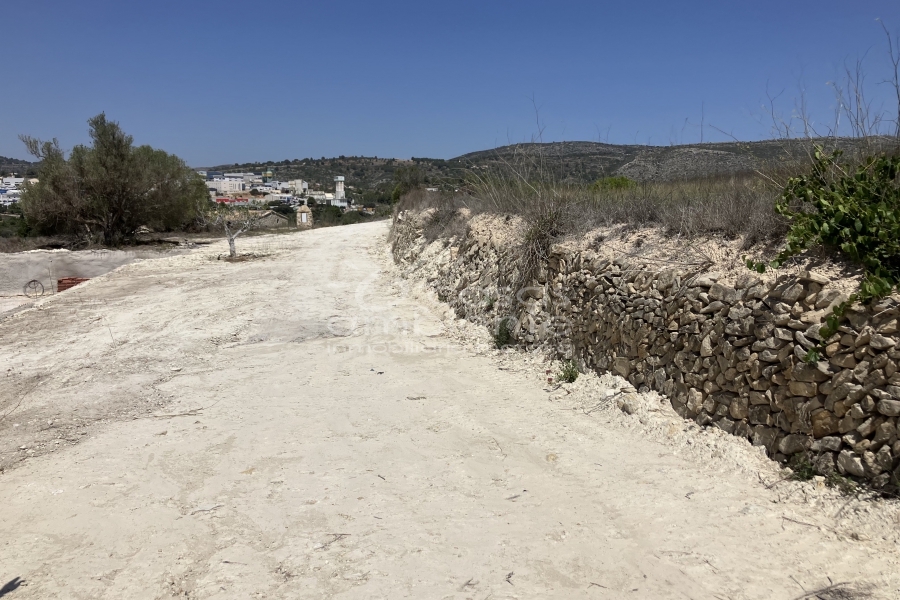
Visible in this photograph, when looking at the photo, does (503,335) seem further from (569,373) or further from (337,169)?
(337,169)

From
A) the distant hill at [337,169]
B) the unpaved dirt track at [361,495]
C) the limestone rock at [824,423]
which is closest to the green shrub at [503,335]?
the unpaved dirt track at [361,495]

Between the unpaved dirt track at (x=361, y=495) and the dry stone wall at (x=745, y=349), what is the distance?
541mm

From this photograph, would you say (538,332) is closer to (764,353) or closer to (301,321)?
(764,353)

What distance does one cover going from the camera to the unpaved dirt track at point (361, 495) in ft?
11.4

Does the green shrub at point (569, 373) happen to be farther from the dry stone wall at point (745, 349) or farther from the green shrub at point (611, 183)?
the green shrub at point (611, 183)

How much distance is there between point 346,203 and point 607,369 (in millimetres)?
65961

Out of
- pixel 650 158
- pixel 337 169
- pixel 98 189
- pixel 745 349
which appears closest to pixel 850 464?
pixel 745 349

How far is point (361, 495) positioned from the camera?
4566mm

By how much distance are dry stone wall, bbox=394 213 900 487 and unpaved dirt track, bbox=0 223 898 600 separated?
1.77 feet

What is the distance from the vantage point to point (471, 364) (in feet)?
26.6

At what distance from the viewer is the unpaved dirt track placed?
3488 mm

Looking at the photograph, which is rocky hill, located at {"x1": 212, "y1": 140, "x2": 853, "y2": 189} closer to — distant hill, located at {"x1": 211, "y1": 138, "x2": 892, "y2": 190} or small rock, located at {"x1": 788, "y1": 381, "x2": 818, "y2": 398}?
distant hill, located at {"x1": 211, "y1": 138, "x2": 892, "y2": 190}

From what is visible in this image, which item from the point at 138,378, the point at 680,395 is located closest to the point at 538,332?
the point at 680,395

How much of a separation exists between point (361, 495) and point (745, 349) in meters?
3.42
